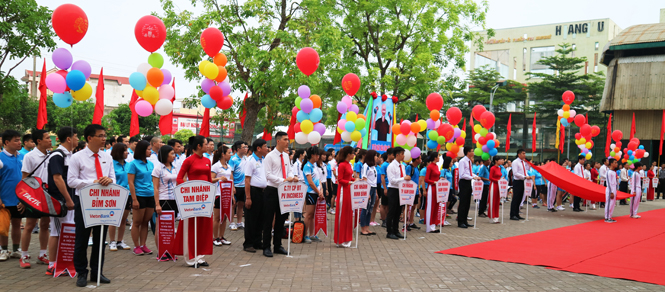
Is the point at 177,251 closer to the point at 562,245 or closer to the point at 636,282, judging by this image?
the point at 636,282

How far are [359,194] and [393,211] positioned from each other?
1333mm

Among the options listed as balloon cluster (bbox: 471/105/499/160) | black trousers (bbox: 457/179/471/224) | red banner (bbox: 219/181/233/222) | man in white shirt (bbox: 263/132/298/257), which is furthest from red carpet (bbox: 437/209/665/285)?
red banner (bbox: 219/181/233/222)

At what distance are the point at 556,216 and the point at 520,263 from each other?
8912mm

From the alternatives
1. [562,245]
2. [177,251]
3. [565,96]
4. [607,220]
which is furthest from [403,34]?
[177,251]

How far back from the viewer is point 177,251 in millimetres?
6773

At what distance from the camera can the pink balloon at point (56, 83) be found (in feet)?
30.8

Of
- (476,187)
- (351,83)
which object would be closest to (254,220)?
(476,187)

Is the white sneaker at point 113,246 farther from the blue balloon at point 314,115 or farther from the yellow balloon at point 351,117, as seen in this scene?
the yellow balloon at point 351,117

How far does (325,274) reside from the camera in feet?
21.4

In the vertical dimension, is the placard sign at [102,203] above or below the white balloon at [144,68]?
below

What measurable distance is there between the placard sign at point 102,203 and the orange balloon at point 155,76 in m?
4.78

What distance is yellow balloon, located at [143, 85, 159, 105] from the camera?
34.0 ft

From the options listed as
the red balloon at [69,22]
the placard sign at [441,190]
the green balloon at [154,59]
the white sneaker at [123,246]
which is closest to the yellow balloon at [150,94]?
the green balloon at [154,59]

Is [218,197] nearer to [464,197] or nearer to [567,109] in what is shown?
[464,197]
